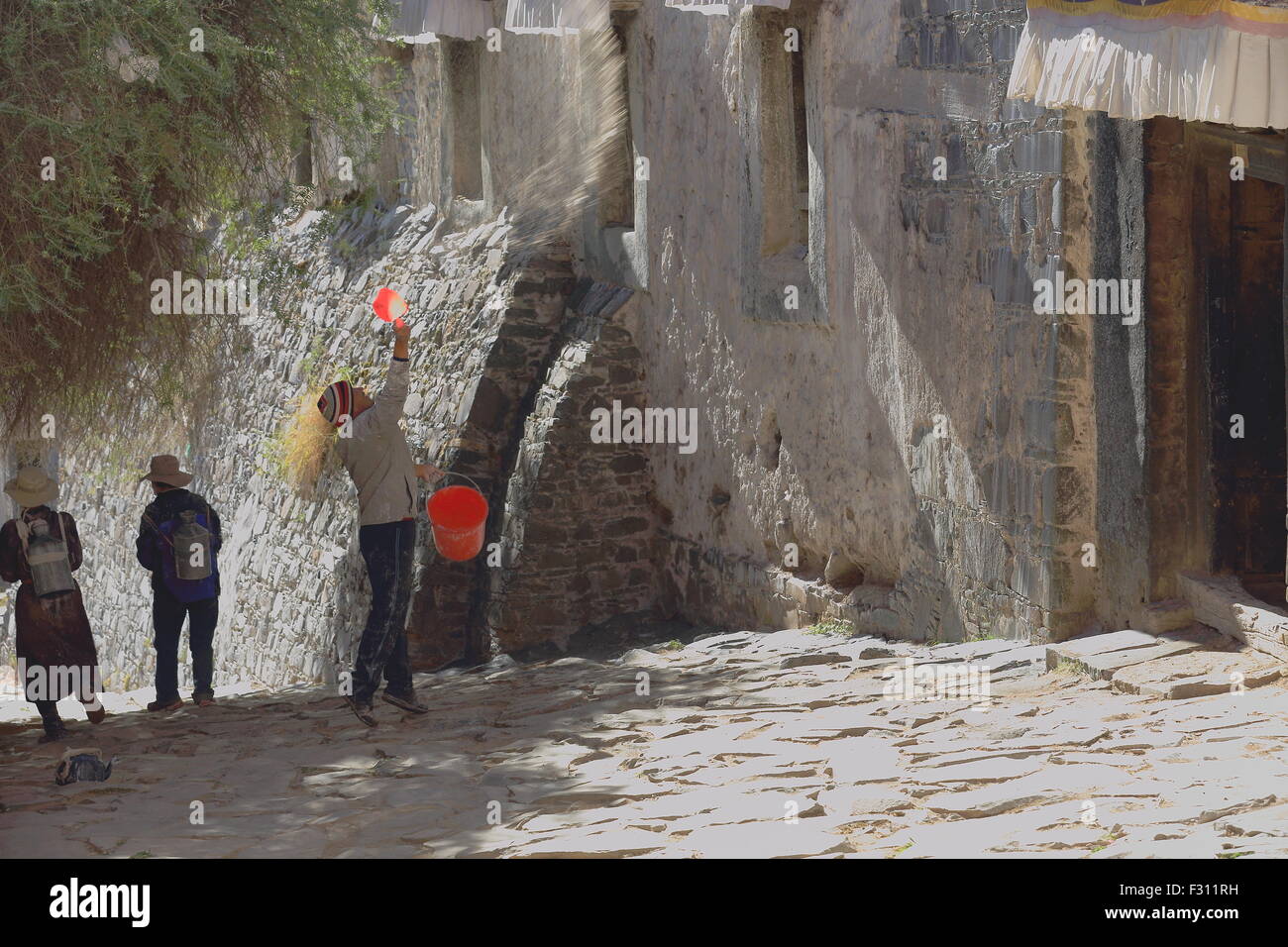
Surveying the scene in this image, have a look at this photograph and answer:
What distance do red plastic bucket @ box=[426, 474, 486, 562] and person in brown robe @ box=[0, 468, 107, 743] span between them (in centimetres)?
159

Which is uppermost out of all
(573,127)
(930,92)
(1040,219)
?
(573,127)

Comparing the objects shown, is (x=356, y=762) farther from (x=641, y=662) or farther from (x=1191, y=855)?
(x=1191, y=855)

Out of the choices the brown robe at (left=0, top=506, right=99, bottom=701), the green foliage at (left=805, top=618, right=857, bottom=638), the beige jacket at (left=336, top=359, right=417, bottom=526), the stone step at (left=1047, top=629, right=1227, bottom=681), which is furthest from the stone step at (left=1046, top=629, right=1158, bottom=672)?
the brown robe at (left=0, top=506, right=99, bottom=701)

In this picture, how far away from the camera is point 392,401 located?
661 centimetres

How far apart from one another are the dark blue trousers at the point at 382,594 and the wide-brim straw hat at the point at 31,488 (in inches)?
60.5

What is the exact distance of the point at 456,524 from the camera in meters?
7.17

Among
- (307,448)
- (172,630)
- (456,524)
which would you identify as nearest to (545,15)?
(307,448)

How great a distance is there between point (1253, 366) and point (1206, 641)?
44.6 inches

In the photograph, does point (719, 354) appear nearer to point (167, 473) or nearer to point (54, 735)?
point (167, 473)

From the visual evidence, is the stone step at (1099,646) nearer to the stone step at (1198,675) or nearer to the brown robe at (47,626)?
the stone step at (1198,675)

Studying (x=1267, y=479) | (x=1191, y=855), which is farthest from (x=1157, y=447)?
(x=1191, y=855)

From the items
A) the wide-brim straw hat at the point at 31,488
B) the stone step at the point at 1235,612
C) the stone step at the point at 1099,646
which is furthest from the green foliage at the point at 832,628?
the wide-brim straw hat at the point at 31,488

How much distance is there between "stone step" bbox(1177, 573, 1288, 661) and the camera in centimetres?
561

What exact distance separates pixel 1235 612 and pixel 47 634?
16.3 ft
